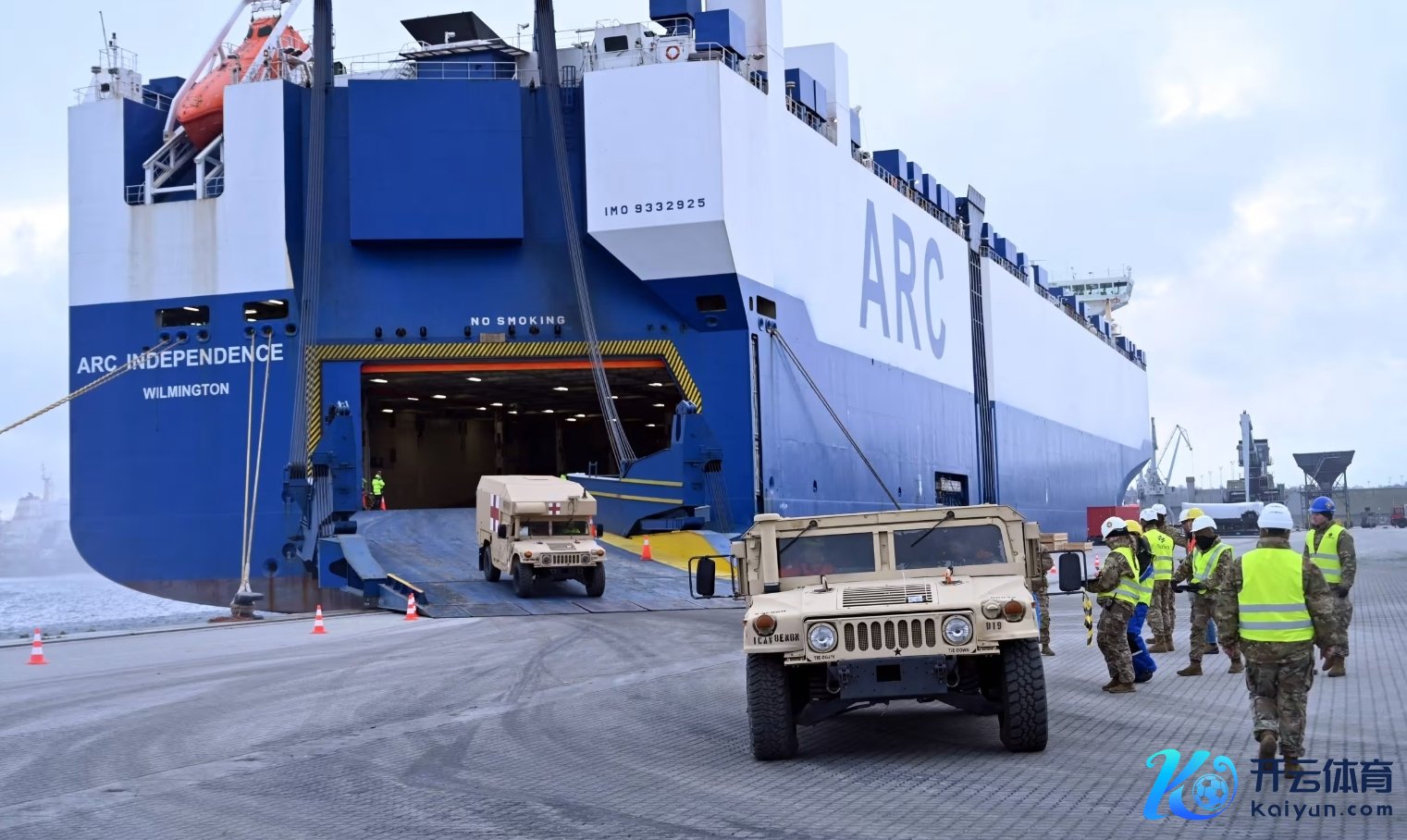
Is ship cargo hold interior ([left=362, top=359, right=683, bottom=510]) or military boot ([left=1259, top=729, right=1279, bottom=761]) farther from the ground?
ship cargo hold interior ([left=362, top=359, right=683, bottom=510])

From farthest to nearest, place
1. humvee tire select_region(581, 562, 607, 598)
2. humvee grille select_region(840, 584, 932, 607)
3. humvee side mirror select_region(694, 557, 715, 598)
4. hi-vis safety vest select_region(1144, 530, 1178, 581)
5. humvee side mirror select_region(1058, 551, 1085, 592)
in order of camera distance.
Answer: humvee tire select_region(581, 562, 607, 598)
hi-vis safety vest select_region(1144, 530, 1178, 581)
humvee side mirror select_region(1058, 551, 1085, 592)
humvee side mirror select_region(694, 557, 715, 598)
humvee grille select_region(840, 584, 932, 607)

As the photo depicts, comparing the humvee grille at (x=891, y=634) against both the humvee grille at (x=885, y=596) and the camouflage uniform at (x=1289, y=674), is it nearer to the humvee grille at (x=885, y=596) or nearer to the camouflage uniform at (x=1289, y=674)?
the humvee grille at (x=885, y=596)

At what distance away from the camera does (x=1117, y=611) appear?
39.7ft

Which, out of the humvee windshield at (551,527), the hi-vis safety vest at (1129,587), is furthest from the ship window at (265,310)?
the hi-vis safety vest at (1129,587)

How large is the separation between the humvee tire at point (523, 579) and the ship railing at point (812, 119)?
730 inches

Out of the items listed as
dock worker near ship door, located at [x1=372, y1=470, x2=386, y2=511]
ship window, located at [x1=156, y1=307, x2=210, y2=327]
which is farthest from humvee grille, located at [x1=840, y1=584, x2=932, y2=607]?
dock worker near ship door, located at [x1=372, y1=470, x2=386, y2=511]

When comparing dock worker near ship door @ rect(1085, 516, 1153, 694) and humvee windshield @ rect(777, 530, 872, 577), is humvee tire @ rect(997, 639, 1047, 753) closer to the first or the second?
humvee windshield @ rect(777, 530, 872, 577)

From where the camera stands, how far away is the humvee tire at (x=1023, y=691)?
8.73 metres

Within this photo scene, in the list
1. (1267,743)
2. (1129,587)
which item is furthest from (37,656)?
(1267,743)

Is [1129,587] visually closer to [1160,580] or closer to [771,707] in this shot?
[1160,580]

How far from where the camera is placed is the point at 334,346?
3212 centimetres

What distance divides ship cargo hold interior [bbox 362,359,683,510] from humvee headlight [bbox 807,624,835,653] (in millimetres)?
24911

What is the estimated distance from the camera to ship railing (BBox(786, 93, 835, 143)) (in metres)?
40.2

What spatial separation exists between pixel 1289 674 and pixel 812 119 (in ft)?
117
